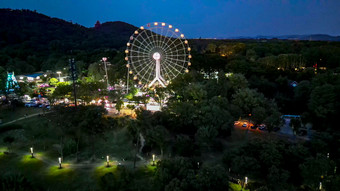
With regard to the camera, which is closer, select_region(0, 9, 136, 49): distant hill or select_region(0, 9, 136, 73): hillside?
select_region(0, 9, 136, 73): hillside

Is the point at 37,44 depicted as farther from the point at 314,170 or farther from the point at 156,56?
the point at 314,170

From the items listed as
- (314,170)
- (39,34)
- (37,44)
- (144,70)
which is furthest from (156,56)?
(39,34)

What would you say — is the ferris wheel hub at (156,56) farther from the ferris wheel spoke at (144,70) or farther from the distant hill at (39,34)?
the distant hill at (39,34)

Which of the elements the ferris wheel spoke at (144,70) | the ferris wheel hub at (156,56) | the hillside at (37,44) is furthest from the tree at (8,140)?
the hillside at (37,44)

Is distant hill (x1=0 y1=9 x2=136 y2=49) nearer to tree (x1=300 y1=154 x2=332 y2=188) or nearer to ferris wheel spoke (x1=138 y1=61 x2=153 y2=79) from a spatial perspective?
ferris wheel spoke (x1=138 y1=61 x2=153 y2=79)

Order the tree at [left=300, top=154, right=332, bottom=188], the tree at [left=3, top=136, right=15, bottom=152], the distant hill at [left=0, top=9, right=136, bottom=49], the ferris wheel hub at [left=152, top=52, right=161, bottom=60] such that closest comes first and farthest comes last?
the tree at [left=300, top=154, right=332, bottom=188], the tree at [left=3, top=136, right=15, bottom=152], the ferris wheel hub at [left=152, top=52, right=161, bottom=60], the distant hill at [left=0, top=9, right=136, bottom=49]

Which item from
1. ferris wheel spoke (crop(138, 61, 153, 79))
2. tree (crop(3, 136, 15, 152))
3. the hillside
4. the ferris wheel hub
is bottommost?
tree (crop(3, 136, 15, 152))

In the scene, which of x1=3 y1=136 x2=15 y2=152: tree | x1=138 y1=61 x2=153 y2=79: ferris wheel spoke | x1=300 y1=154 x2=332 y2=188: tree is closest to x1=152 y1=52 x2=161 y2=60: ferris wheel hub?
x1=138 y1=61 x2=153 y2=79: ferris wheel spoke

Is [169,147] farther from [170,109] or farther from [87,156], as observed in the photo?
[87,156]

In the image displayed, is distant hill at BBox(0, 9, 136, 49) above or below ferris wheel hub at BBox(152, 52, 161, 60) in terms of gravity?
above

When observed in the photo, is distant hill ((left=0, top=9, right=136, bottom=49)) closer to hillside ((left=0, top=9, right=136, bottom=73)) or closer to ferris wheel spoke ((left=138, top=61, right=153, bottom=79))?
hillside ((left=0, top=9, right=136, bottom=73))

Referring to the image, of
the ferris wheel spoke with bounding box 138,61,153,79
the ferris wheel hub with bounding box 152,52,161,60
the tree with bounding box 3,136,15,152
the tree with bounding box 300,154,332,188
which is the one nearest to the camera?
the tree with bounding box 300,154,332,188
